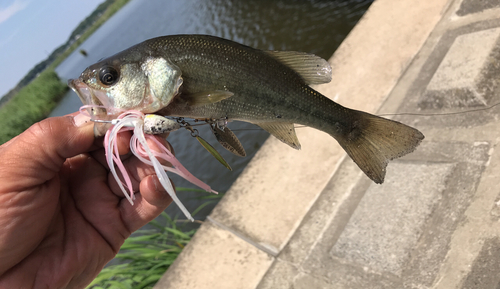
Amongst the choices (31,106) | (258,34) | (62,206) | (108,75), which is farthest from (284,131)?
(31,106)

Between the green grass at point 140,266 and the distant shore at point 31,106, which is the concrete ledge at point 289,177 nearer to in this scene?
the green grass at point 140,266

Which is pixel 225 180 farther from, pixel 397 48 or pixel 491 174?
pixel 491 174

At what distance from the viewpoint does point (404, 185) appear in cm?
280

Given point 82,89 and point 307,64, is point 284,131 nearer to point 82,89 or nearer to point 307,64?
point 307,64

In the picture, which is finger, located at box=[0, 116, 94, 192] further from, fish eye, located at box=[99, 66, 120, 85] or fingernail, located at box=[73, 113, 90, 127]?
fish eye, located at box=[99, 66, 120, 85]

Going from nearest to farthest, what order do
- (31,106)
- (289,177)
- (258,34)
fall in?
1. (289,177)
2. (258,34)
3. (31,106)

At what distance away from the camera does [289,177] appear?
360cm

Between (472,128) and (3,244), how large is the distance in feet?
12.3

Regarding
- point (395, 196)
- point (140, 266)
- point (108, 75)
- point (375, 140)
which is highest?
point (108, 75)

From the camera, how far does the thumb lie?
5.16 feet

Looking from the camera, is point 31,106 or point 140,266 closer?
point 140,266

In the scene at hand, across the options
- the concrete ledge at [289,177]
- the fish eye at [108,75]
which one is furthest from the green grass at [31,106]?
the fish eye at [108,75]

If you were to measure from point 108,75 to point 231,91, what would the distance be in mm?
658

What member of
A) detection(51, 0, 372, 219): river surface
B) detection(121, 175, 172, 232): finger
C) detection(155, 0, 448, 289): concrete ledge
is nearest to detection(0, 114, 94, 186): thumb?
detection(121, 175, 172, 232): finger
